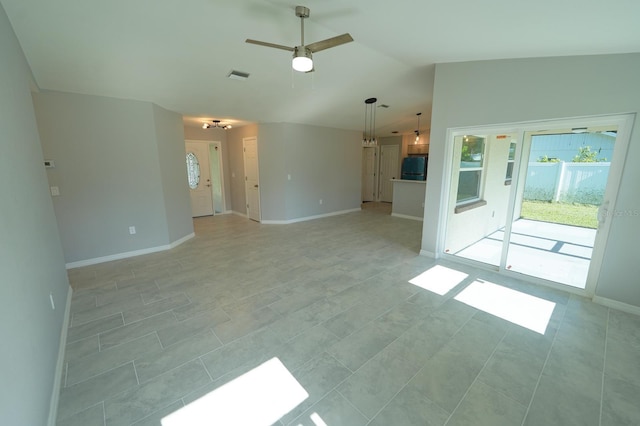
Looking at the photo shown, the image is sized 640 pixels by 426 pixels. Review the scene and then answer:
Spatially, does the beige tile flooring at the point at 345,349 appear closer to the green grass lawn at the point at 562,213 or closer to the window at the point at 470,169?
the green grass lawn at the point at 562,213

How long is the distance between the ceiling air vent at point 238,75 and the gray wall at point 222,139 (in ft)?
11.6

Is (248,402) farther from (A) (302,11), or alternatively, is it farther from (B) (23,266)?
(A) (302,11)

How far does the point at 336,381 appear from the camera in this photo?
1.85 metres

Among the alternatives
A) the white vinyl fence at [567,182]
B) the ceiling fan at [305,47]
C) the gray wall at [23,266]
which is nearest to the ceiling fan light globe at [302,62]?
the ceiling fan at [305,47]

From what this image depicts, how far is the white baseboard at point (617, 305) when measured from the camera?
2641 millimetres

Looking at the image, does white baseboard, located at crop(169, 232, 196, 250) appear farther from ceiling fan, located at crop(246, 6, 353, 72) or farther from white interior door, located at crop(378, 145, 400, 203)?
white interior door, located at crop(378, 145, 400, 203)

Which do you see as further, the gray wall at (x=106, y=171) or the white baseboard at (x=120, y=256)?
the white baseboard at (x=120, y=256)

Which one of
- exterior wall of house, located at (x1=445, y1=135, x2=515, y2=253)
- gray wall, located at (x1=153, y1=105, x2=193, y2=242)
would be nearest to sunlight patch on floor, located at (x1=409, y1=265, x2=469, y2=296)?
exterior wall of house, located at (x1=445, y1=135, x2=515, y2=253)

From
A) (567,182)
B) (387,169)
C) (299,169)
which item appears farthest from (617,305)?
(387,169)

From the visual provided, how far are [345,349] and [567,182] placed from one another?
3422 mm

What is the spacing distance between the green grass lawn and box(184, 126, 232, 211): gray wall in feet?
22.6

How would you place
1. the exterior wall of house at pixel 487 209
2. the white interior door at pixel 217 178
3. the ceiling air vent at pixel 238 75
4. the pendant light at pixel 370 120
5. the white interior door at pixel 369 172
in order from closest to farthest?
1. the ceiling air vent at pixel 238 75
2. the exterior wall of house at pixel 487 209
3. the pendant light at pixel 370 120
4. the white interior door at pixel 217 178
5. the white interior door at pixel 369 172

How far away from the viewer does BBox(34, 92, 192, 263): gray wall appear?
11.8 ft

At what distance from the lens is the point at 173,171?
4.82 m
